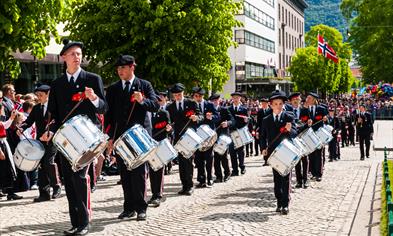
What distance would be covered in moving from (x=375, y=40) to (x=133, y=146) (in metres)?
54.1

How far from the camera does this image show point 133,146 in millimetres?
8312

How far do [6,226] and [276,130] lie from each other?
4360 millimetres

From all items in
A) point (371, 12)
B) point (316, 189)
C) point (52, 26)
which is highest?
point (371, 12)

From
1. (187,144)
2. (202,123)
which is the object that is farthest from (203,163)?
(187,144)

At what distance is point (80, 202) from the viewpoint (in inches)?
307

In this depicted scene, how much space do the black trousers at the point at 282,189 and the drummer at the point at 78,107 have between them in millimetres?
3204

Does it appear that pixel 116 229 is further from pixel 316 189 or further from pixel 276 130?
pixel 316 189

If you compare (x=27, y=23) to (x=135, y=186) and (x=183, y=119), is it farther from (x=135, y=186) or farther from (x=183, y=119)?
(x=135, y=186)

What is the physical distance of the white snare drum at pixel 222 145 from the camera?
1395 cm

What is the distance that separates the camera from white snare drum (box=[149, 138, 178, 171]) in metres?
10.3

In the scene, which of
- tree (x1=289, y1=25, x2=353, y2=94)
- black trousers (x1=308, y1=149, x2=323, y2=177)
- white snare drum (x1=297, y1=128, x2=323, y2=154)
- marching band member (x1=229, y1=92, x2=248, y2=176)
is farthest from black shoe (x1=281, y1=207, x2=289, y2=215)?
tree (x1=289, y1=25, x2=353, y2=94)

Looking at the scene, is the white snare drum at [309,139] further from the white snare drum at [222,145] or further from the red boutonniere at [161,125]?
the red boutonniere at [161,125]

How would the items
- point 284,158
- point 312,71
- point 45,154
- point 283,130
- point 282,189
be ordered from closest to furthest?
1. point 284,158
2. point 282,189
3. point 283,130
4. point 45,154
5. point 312,71

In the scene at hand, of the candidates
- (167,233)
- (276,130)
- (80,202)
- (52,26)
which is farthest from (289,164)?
(52,26)
